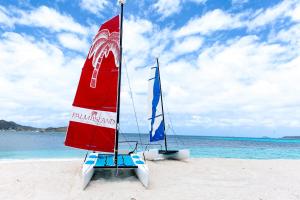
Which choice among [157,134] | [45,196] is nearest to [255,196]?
[45,196]

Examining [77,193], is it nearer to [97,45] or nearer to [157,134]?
[97,45]

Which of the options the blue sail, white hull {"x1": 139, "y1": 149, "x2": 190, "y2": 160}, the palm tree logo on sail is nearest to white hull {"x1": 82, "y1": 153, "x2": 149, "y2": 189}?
the palm tree logo on sail

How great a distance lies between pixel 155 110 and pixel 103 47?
294 inches

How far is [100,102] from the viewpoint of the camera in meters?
9.41

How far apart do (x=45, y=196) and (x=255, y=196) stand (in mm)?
6292

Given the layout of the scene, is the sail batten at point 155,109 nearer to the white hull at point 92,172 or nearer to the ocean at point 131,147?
the ocean at point 131,147

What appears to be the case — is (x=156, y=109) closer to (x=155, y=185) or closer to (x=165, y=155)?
(x=165, y=155)

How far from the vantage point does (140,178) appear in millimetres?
8828

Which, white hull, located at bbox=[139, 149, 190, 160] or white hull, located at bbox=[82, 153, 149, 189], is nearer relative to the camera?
white hull, located at bbox=[82, 153, 149, 189]

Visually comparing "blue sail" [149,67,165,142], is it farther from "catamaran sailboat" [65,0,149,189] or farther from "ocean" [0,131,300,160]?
"catamaran sailboat" [65,0,149,189]

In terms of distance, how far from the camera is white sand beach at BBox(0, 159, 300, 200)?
7586mm

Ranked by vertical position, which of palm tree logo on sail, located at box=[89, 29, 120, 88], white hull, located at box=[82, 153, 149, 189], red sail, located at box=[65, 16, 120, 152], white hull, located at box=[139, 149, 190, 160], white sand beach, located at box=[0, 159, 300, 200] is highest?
palm tree logo on sail, located at box=[89, 29, 120, 88]

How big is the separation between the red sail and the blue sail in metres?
6.95

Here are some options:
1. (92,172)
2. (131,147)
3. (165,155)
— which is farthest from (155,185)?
(131,147)
